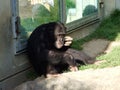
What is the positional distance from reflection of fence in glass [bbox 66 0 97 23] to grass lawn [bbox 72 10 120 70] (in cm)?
41

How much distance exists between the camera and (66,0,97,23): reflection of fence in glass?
7219 mm

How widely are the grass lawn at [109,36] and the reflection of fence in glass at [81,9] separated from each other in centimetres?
41

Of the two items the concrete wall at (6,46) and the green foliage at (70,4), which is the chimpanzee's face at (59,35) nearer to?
the concrete wall at (6,46)

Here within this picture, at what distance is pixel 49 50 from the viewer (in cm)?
514

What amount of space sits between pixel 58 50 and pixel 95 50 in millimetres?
1720

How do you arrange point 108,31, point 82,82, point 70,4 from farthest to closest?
point 108,31 → point 70,4 → point 82,82

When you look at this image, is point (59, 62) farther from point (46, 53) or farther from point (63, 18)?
point (63, 18)

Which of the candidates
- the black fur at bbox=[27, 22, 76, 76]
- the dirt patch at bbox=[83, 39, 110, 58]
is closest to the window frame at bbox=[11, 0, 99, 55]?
the black fur at bbox=[27, 22, 76, 76]

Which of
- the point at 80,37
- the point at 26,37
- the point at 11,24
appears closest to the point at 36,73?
the point at 26,37

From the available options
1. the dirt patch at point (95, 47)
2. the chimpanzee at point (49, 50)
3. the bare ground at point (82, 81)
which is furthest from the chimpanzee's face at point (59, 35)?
the dirt patch at point (95, 47)

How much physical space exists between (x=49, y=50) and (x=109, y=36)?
2820mm

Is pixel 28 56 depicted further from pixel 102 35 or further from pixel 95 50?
pixel 102 35

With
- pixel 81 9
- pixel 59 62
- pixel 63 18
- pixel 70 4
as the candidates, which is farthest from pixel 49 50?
pixel 81 9

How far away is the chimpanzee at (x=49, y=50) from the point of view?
509 cm
